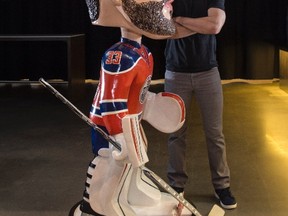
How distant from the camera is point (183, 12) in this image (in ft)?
7.24

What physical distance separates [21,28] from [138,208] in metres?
4.78

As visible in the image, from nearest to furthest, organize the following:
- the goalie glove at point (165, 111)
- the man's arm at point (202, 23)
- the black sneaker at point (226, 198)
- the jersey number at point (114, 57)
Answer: the jersey number at point (114, 57) < the goalie glove at point (165, 111) < the man's arm at point (202, 23) < the black sneaker at point (226, 198)

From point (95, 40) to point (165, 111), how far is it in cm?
439

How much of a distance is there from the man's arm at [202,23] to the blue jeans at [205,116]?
0.23m

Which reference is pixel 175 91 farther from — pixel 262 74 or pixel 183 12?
pixel 262 74

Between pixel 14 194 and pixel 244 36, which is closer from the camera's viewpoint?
pixel 14 194

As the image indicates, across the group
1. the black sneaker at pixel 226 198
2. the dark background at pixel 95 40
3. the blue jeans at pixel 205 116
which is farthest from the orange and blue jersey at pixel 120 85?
the dark background at pixel 95 40

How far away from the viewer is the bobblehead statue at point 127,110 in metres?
1.68

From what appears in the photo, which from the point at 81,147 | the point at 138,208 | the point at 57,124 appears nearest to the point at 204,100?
the point at 138,208

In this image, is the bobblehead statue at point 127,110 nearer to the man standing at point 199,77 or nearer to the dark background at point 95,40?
the man standing at point 199,77

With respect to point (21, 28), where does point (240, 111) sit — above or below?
below

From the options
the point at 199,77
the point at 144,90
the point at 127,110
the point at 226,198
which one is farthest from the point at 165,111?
the point at 226,198

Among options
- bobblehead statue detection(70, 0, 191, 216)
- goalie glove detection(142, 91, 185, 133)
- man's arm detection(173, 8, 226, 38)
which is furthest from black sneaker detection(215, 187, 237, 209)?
man's arm detection(173, 8, 226, 38)

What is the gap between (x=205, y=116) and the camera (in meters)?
2.35
